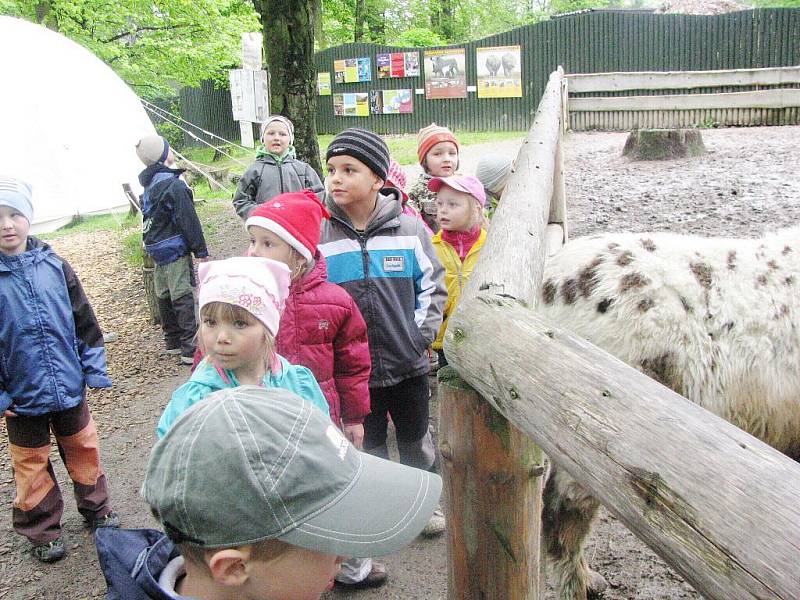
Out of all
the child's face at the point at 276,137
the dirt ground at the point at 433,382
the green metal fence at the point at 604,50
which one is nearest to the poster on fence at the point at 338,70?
the green metal fence at the point at 604,50

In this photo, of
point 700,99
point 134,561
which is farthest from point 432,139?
A: point 700,99

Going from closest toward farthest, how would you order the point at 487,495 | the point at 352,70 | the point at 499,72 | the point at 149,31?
the point at 487,495
the point at 149,31
the point at 499,72
the point at 352,70

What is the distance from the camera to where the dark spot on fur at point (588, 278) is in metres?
3.04

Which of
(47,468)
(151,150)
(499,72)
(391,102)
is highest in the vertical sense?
(499,72)

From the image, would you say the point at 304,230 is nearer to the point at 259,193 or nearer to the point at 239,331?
the point at 239,331

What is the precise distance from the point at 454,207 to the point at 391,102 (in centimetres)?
1824

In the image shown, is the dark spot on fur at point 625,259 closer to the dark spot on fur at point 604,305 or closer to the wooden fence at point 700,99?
the dark spot on fur at point 604,305

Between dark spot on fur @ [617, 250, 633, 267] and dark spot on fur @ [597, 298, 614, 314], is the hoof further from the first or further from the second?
dark spot on fur @ [617, 250, 633, 267]

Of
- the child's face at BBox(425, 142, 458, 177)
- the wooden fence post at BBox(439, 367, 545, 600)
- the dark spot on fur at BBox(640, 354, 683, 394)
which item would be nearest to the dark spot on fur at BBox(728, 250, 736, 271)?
the dark spot on fur at BBox(640, 354, 683, 394)

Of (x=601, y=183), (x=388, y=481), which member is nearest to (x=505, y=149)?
(x=601, y=183)

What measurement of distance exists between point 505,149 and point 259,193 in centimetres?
1051

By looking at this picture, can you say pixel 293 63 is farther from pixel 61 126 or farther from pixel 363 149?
pixel 61 126

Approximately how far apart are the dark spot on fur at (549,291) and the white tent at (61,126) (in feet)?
35.9

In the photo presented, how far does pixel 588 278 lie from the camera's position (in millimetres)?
3066
